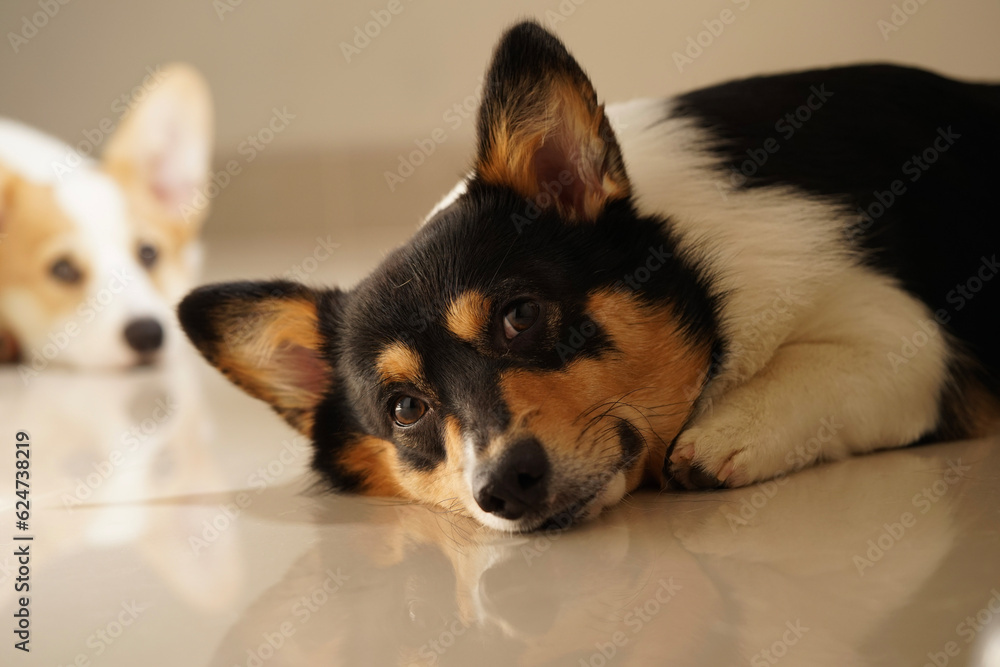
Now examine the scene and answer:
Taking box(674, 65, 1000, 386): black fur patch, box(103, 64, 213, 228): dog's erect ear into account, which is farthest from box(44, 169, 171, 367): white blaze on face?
box(674, 65, 1000, 386): black fur patch

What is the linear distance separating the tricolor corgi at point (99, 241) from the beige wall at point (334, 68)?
1967 mm

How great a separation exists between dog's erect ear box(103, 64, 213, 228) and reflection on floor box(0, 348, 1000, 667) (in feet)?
9.39

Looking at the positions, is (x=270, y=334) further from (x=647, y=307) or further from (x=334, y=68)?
(x=334, y=68)

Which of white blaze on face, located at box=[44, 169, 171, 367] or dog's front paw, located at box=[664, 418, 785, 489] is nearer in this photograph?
dog's front paw, located at box=[664, 418, 785, 489]

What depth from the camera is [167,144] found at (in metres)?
5.28

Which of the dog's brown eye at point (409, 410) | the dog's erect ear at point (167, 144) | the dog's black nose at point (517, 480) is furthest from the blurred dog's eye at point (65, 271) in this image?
the dog's black nose at point (517, 480)

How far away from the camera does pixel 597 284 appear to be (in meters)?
2.20

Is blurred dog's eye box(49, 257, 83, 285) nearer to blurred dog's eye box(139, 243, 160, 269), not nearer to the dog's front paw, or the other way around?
blurred dog's eye box(139, 243, 160, 269)

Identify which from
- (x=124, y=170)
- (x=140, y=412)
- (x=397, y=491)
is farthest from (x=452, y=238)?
(x=124, y=170)

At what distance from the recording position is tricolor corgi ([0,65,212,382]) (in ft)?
15.3

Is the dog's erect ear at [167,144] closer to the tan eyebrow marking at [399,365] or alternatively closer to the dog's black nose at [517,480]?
the tan eyebrow marking at [399,365]

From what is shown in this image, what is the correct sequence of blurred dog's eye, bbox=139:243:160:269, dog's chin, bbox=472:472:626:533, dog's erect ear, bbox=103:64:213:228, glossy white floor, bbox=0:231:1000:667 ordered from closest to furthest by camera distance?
glossy white floor, bbox=0:231:1000:667 < dog's chin, bbox=472:472:626:533 < blurred dog's eye, bbox=139:243:160:269 < dog's erect ear, bbox=103:64:213:228

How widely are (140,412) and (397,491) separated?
1.80 meters

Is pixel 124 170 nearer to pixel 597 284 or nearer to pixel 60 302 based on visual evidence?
pixel 60 302
